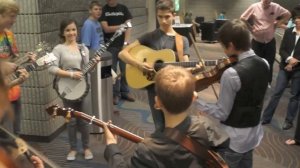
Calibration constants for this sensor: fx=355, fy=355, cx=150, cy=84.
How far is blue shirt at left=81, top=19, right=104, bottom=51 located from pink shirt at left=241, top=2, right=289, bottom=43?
2355 millimetres

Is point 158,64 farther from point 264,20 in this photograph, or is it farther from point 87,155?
point 264,20

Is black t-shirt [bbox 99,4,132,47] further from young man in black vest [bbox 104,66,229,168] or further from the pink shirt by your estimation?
young man in black vest [bbox 104,66,229,168]

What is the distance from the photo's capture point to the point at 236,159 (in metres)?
2.45

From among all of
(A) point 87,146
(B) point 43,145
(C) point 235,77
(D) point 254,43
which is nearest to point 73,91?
(A) point 87,146

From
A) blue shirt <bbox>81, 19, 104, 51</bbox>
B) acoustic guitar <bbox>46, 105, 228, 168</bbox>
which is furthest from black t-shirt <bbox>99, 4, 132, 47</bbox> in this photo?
acoustic guitar <bbox>46, 105, 228, 168</bbox>

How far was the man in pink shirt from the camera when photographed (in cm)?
Result: 564

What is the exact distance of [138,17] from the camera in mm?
8938

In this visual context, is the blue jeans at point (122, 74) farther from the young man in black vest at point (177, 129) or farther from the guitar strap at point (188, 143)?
the guitar strap at point (188, 143)

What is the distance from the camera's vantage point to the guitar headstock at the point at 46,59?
3331mm

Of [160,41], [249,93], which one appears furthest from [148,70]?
[249,93]

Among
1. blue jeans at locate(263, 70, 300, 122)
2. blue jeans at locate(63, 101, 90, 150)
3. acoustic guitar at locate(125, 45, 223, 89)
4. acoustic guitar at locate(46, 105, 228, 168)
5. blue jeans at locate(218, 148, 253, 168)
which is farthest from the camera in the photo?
blue jeans at locate(263, 70, 300, 122)

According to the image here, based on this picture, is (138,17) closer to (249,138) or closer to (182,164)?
(249,138)

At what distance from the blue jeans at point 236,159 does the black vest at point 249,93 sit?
0.20 m

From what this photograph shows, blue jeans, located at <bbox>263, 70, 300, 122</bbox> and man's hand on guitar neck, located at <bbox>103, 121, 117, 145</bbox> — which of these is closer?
man's hand on guitar neck, located at <bbox>103, 121, 117, 145</bbox>
